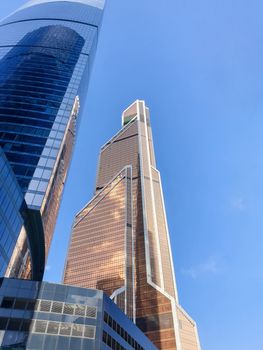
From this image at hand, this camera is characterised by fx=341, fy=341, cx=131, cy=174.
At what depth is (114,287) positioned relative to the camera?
15738cm

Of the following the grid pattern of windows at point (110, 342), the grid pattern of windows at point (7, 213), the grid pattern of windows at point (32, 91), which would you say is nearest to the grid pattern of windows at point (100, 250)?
the grid pattern of windows at point (32, 91)

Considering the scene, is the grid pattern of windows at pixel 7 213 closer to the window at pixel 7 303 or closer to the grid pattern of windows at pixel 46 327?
the window at pixel 7 303

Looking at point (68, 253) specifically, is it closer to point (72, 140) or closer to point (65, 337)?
point (72, 140)

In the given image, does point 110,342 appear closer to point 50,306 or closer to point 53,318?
point 53,318

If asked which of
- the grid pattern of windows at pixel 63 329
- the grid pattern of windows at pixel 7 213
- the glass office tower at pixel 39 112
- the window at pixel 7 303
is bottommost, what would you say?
the grid pattern of windows at pixel 63 329

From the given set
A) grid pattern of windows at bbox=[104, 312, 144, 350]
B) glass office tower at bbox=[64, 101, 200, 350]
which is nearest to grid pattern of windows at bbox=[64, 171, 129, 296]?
glass office tower at bbox=[64, 101, 200, 350]

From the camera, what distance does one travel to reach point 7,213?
51.9 meters

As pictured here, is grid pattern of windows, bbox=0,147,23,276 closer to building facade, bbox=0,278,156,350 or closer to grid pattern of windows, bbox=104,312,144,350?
building facade, bbox=0,278,156,350

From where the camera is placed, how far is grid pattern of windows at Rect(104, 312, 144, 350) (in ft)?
165

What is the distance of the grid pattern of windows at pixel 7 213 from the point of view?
50156 mm

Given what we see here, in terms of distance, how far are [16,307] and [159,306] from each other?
115527 millimetres

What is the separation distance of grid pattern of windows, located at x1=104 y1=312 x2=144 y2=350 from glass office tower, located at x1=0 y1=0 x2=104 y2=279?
17.3 metres

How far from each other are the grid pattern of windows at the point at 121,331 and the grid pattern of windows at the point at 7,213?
17060mm

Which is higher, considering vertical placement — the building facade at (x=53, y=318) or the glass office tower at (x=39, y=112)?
the glass office tower at (x=39, y=112)
